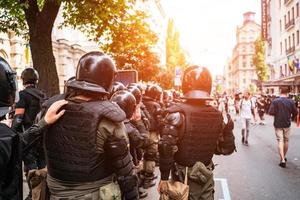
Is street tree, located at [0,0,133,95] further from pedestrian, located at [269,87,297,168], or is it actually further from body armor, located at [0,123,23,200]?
body armor, located at [0,123,23,200]

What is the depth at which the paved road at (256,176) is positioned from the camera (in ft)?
20.7

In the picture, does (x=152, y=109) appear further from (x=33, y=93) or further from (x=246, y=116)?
(x=246, y=116)

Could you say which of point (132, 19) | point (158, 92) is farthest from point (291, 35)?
point (158, 92)

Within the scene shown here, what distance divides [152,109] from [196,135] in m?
4.35

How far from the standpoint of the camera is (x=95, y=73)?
2.98m

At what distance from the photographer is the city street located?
6309mm

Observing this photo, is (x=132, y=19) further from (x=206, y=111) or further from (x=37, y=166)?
(x=206, y=111)

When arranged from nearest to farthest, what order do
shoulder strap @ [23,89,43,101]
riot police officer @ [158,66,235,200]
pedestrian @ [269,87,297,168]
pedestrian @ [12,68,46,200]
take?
riot police officer @ [158,66,235,200]
pedestrian @ [12,68,46,200]
shoulder strap @ [23,89,43,101]
pedestrian @ [269,87,297,168]

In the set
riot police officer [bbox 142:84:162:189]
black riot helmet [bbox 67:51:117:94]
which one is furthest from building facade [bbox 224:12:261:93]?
black riot helmet [bbox 67:51:117:94]

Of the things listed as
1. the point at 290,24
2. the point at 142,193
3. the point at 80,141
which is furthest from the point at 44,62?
the point at 290,24

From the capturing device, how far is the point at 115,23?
11344mm

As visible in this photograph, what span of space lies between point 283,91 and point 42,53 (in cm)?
612

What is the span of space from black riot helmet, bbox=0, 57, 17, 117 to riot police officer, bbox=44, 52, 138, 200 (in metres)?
0.52

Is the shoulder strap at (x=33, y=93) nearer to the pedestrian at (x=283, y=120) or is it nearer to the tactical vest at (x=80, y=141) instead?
the tactical vest at (x=80, y=141)
